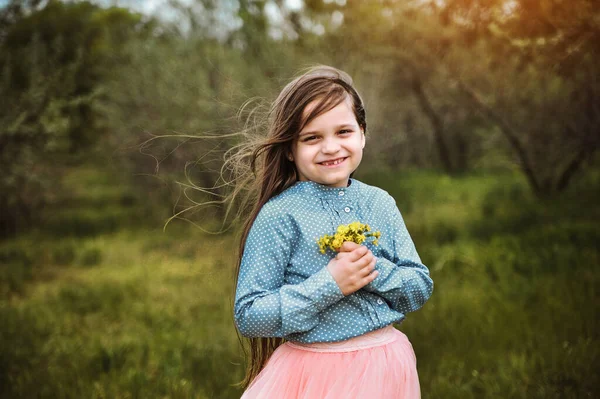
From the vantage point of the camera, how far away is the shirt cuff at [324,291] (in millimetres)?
1847

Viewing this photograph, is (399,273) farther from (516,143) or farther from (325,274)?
(516,143)

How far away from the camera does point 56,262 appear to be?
303 inches

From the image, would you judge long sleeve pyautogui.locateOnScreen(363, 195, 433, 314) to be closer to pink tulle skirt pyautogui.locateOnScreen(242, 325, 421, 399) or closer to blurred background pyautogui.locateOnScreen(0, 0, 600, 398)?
pink tulle skirt pyautogui.locateOnScreen(242, 325, 421, 399)

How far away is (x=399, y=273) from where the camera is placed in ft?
6.59

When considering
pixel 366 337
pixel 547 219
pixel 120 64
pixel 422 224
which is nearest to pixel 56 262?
pixel 120 64

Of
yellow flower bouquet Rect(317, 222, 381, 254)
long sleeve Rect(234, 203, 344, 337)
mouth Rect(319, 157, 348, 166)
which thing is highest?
mouth Rect(319, 157, 348, 166)

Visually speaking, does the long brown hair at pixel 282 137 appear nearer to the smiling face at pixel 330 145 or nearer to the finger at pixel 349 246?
the smiling face at pixel 330 145

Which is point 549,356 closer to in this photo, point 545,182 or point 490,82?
point 545,182

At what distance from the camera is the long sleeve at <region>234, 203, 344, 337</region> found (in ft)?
6.10

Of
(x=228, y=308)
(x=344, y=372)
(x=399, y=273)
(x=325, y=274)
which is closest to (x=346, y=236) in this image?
(x=325, y=274)

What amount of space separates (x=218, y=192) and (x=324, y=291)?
7.05 m

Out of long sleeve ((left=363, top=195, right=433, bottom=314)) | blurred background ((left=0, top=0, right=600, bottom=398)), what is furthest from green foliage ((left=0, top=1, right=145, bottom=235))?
long sleeve ((left=363, top=195, right=433, bottom=314))

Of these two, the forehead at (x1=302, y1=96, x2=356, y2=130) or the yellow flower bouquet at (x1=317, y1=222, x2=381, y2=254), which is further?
the forehead at (x1=302, y1=96, x2=356, y2=130)

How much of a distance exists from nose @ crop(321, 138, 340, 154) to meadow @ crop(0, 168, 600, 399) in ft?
2.31
